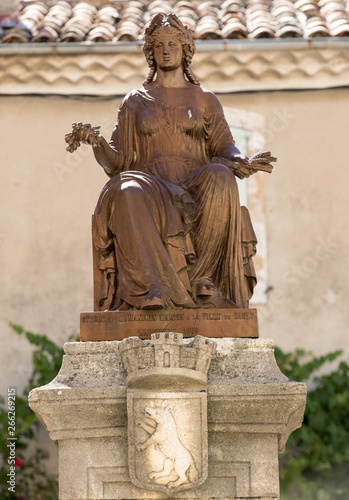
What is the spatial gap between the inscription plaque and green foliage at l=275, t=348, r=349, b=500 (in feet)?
14.8

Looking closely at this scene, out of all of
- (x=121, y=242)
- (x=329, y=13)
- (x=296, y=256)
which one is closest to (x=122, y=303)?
(x=121, y=242)

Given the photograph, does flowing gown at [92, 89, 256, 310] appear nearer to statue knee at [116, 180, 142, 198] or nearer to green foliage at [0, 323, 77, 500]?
statue knee at [116, 180, 142, 198]

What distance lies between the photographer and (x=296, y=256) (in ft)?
38.9

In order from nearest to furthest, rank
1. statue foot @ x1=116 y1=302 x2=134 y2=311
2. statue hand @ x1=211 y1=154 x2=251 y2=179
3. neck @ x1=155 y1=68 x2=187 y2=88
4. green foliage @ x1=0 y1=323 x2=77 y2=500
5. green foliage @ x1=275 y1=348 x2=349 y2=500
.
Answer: statue foot @ x1=116 y1=302 x2=134 y2=311 < statue hand @ x1=211 y1=154 x2=251 y2=179 < neck @ x1=155 y1=68 x2=187 y2=88 < green foliage @ x1=275 y1=348 x2=349 y2=500 < green foliage @ x1=0 y1=323 x2=77 y2=500

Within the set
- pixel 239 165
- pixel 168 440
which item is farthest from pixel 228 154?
pixel 168 440

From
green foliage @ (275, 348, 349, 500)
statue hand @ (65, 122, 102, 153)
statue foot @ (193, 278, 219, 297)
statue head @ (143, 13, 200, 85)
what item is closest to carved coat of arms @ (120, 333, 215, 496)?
statue foot @ (193, 278, 219, 297)

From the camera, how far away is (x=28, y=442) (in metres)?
11.2

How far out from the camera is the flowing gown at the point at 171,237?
6.62m

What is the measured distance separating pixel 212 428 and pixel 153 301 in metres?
0.71

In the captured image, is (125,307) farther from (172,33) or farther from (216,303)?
(172,33)

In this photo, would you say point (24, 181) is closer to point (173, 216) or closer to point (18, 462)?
point (18, 462)

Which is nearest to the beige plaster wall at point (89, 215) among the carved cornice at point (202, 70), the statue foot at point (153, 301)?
the carved cornice at point (202, 70)

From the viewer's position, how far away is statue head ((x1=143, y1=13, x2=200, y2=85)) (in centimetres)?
737

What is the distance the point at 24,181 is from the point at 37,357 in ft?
6.30
